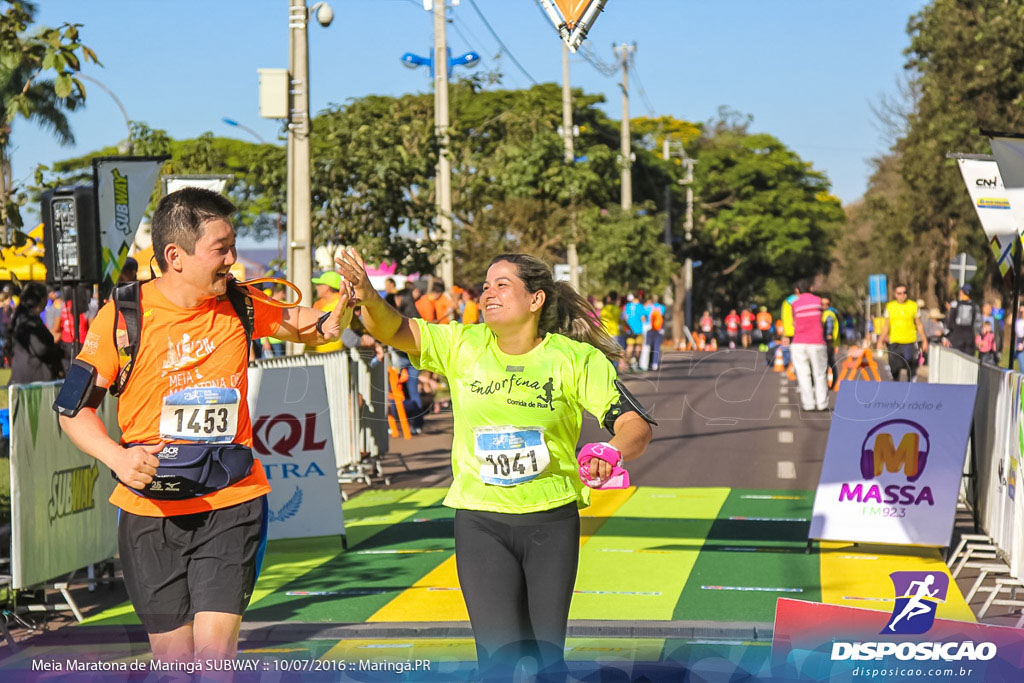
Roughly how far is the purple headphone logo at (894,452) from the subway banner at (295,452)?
12.6 ft

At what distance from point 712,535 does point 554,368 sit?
660 centimetres

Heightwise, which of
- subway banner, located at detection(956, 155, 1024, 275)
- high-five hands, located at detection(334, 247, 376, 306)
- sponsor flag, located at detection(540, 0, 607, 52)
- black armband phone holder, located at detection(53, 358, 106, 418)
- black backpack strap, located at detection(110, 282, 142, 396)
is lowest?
black armband phone holder, located at detection(53, 358, 106, 418)

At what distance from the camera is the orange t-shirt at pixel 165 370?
4.28 metres

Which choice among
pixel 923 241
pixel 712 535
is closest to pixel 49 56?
pixel 712 535

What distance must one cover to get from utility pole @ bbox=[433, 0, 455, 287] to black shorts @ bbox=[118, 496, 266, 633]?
18.6m

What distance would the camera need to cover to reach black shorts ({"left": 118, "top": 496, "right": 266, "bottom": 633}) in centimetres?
421

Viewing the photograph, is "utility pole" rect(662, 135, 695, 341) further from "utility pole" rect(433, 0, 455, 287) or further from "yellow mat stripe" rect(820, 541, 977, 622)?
"yellow mat stripe" rect(820, 541, 977, 622)

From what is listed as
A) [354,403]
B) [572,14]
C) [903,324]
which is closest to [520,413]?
A: [572,14]

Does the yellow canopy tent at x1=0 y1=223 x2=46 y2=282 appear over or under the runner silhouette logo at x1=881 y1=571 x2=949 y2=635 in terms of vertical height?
over

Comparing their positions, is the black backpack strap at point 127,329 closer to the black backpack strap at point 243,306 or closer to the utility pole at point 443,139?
the black backpack strap at point 243,306

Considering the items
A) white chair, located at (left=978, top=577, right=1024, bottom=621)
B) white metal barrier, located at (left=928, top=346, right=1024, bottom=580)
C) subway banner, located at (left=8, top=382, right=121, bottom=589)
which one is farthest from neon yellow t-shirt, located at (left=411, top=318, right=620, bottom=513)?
white metal barrier, located at (left=928, top=346, right=1024, bottom=580)

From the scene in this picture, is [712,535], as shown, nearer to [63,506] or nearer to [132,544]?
[63,506]

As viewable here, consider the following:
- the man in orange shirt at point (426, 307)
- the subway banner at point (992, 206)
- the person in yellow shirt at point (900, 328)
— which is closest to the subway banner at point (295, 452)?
the subway banner at point (992, 206)

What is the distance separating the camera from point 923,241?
50250 millimetres
